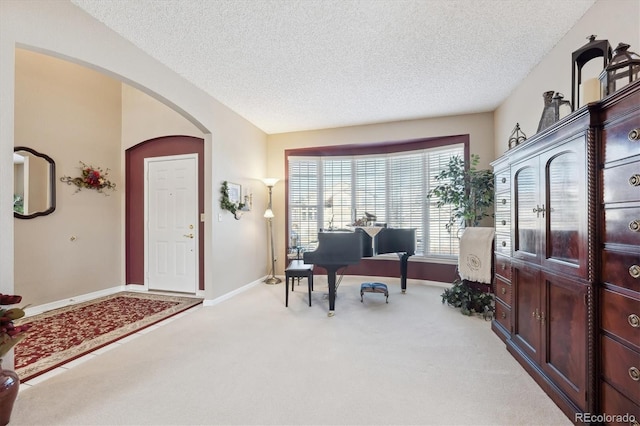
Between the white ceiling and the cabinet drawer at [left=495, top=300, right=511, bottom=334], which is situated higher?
the white ceiling

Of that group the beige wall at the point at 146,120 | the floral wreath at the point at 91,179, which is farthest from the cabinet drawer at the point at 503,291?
the floral wreath at the point at 91,179

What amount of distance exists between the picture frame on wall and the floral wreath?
202cm

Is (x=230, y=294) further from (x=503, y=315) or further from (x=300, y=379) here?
(x=503, y=315)

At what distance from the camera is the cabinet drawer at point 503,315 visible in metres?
2.47

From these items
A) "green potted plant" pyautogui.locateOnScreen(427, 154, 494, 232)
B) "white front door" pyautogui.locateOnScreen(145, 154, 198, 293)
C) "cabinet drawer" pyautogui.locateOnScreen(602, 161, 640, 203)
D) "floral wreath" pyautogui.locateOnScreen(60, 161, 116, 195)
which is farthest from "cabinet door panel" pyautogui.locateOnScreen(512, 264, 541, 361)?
"floral wreath" pyautogui.locateOnScreen(60, 161, 116, 195)

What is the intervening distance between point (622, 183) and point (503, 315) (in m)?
1.75

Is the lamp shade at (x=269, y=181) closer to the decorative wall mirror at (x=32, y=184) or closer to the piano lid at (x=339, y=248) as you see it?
the piano lid at (x=339, y=248)

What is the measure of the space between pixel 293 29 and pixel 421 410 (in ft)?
9.95

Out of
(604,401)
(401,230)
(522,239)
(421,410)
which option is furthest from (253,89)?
(604,401)

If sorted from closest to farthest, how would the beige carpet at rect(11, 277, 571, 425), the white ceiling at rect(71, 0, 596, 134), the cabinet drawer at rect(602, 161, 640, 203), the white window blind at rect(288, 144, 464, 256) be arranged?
the cabinet drawer at rect(602, 161, 640, 203), the beige carpet at rect(11, 277, 571, 425), the white ceiling at rect(71, 0, 596, 134), the white window blind at rect(288, 144, 464, 256)

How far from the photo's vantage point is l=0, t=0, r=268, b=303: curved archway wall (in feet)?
5.84

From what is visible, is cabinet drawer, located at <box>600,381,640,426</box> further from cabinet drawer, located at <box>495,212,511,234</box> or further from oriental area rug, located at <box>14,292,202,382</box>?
oriental area rug, located at <box>14,292,202,382</box>

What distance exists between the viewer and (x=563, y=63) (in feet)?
8.36

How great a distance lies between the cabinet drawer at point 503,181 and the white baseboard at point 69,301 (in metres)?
5.41
